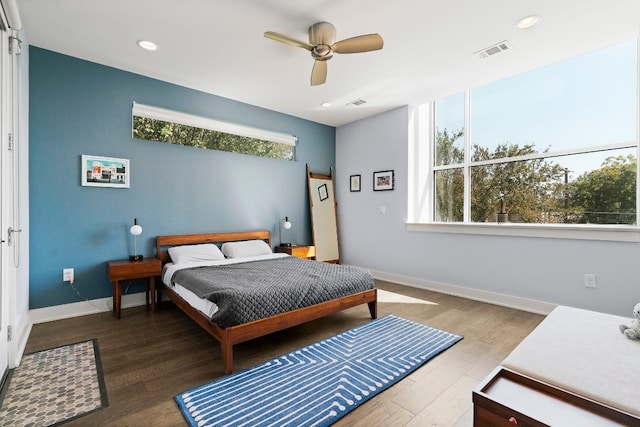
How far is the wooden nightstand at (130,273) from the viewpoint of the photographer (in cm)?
305

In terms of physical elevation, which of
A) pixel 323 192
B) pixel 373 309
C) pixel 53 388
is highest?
pixel 323 192

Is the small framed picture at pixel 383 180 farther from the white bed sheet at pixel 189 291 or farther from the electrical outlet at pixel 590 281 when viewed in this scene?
the electrical outlet at pixel 590 281

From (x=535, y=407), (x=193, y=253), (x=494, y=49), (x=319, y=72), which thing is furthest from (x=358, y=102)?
(x=535, y=407)

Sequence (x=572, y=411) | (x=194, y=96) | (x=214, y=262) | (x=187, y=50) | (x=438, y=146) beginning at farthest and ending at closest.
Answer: (x=438, y=146), (x=194, y=96), (x=214, y=262), (x=187, y=50), (x=572, y=411)

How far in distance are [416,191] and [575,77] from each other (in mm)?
2195

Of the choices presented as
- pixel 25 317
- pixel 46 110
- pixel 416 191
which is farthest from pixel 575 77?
pixel 25 317

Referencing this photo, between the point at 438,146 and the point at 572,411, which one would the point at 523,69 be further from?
the point at 572,411

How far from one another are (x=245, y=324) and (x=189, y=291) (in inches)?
30.9

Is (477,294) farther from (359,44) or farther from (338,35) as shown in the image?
(338,35)

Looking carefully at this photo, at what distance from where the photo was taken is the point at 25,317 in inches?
109

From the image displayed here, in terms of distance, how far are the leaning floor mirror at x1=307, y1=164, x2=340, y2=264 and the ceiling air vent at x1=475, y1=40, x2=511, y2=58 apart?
2.97 metres

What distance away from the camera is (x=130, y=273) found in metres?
3.13

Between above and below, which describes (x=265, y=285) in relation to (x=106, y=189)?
below

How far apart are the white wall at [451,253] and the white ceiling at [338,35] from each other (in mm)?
1375
